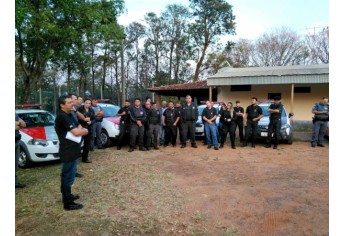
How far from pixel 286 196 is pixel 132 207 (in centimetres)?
274

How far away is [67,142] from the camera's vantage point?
4.29 m

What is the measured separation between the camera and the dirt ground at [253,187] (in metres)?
3.95

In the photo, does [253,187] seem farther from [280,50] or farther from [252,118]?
[280,50]

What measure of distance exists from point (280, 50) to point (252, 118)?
2664cm

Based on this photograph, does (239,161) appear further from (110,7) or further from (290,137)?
(110,7)

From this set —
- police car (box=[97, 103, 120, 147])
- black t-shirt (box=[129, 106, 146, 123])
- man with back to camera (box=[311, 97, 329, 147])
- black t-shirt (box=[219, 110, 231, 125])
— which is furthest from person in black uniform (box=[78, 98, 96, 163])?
man with back to camera (box=[311, 97, 329, 147])

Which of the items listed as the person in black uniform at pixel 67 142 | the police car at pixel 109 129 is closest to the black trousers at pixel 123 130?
the police car at pixel 109 129

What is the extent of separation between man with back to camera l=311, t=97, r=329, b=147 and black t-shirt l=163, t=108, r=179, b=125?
4.93m

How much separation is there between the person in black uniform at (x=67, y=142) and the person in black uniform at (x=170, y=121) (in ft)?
18.9

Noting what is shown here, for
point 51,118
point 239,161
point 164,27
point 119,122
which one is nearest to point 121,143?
point 119,122

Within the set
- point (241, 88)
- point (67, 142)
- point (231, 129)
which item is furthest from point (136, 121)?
point (241, 88)

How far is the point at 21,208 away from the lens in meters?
4.58

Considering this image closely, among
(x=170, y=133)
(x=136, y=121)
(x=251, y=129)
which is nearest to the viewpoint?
(x=136, y=121)

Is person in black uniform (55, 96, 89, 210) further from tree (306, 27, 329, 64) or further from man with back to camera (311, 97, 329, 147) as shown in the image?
tree (306, 27, 329, 64)
